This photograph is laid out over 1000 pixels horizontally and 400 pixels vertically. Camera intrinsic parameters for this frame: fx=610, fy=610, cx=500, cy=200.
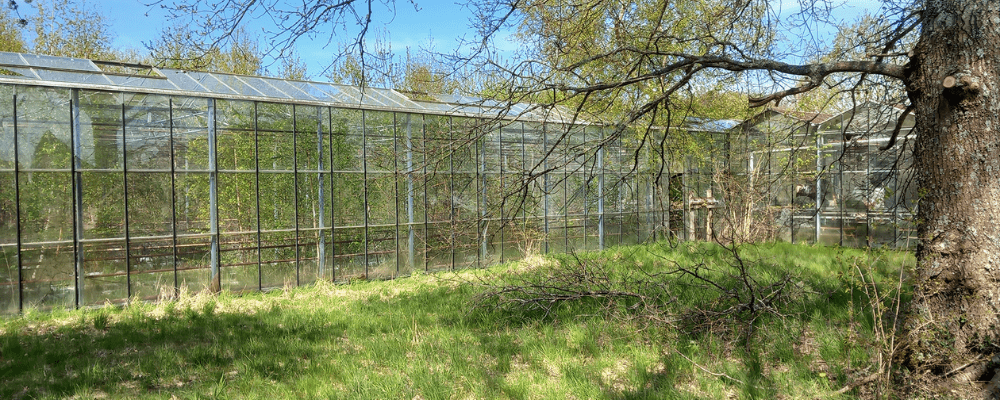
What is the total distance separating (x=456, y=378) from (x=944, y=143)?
388 centimetres

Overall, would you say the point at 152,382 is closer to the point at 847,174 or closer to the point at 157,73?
the point at 157,73

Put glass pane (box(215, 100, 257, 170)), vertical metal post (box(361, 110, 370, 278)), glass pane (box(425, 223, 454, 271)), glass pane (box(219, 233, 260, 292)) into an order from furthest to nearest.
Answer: glass pane (box(425, 223, 454, 271)) → vertical metal post (box(361, 110, 370, 278)) → glass pane (box(215, 100, 257, 170)) → glass pane (box(219, 233, 260, 292))

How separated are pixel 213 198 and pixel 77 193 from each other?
185cm

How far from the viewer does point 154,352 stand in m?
6.02

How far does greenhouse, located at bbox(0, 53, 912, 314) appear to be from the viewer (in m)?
8.76

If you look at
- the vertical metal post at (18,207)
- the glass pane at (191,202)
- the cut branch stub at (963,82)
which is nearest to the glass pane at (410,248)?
the glass pane at (191,202)

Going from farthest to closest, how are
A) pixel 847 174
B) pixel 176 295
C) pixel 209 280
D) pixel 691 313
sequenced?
1. pixel 847 174
2. pixel 209 280
3. pixel 176 295
4. pixel 691 313

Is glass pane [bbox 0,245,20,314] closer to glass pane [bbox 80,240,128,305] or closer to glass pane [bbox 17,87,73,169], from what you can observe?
glass pane [bbox 80,240,128,305]

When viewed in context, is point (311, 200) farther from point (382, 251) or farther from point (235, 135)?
point (235, 135)

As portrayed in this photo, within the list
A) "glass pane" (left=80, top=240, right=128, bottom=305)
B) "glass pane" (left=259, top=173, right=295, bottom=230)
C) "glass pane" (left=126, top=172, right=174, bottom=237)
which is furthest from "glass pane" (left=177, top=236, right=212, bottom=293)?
"glass pane" (left=259, top=173, right=295, bottom=230)

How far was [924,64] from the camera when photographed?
4.22 m

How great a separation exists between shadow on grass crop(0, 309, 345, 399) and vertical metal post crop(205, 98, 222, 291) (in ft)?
7.59

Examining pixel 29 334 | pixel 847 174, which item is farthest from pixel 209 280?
pixel 847 174

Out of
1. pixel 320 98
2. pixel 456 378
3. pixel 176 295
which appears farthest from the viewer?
pixel 320 98
